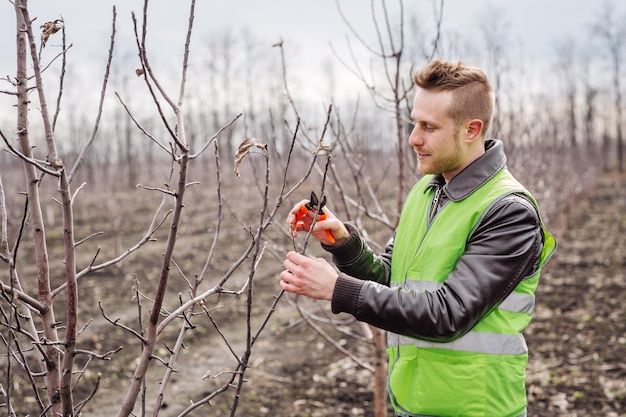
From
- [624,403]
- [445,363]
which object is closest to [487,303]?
[445,363]

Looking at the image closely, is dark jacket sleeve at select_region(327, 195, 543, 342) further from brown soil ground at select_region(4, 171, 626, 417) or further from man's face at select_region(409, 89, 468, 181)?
brown soil ground at select_region(4, 171, 626, 417)

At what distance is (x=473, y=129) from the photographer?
1813 mm

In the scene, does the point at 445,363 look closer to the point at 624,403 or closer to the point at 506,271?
the point at 506,271

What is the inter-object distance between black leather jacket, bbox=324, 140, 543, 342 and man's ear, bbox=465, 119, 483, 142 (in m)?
0.24

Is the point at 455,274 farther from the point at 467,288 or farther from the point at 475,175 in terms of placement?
the point at 475,175

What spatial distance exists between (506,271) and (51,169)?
3.96 feet

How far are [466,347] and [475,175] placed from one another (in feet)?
1.70

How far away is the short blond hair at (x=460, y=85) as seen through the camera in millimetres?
1776

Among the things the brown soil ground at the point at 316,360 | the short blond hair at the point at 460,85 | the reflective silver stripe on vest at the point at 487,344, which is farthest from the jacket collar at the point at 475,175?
the brown soil ground at the point at 316,360

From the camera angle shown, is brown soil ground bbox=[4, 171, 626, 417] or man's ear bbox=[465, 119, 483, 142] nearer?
man's ear bbox=[465, 119, 483, 142]

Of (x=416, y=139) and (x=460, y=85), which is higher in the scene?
(x=460, y=85)

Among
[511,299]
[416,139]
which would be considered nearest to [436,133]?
[416,139]

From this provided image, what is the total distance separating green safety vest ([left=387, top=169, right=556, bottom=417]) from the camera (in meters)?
1.72

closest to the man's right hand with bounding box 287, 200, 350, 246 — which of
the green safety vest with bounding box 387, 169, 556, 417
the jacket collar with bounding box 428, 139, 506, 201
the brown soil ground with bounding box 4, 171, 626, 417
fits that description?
the green safety vest with bounding box 387, 169, 556, 417
